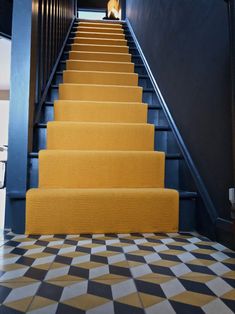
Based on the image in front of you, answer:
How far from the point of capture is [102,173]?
5.03 ft

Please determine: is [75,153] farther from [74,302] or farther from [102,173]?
[74,302]

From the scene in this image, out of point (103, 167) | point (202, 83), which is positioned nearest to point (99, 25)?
A: point (202, 83)

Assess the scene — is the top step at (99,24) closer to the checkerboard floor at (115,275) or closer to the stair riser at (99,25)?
the stair riser at (99,25)

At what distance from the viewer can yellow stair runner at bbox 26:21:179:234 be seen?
4.34ft

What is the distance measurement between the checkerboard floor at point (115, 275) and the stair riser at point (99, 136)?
62 centimetres

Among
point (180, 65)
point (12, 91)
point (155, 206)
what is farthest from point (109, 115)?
point (155, 206)

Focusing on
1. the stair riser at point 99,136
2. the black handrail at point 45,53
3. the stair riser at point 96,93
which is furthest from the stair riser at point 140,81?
the stair riser at point 99,136

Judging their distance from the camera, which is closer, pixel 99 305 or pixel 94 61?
pixel 99 305

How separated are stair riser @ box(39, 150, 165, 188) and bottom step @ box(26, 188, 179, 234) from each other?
162 millimetres

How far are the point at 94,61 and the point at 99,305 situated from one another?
243 centimetres

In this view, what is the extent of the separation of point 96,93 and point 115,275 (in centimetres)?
163

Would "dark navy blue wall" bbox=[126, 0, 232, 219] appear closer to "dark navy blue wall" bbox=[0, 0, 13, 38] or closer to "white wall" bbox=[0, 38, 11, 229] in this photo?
"dark navy blue wall" bbox=[0, 0, 13, 38]

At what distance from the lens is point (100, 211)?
52.9 inches

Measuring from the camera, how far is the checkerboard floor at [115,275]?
2.31ft
